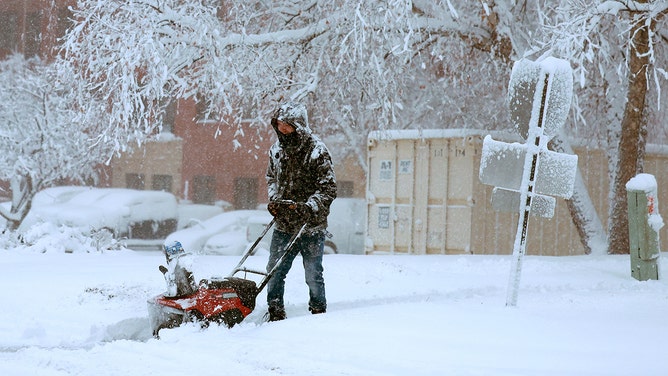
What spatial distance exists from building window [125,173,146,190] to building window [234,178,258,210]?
385 centimetres

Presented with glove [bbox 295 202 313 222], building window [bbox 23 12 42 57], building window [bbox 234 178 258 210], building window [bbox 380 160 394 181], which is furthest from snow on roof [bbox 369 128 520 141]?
building window [bbox 23 12 42 57]

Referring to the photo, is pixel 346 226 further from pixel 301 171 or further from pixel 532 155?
pixel 532 155

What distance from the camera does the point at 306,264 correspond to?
7.21m

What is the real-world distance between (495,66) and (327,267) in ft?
18.6

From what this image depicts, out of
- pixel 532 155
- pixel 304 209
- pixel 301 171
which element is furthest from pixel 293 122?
pixel 532 155

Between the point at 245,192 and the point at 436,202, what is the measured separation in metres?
16.5

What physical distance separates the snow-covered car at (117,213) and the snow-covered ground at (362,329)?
25.8 ft

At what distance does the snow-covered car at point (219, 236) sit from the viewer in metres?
17.8

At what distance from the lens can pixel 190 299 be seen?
6.49 metres

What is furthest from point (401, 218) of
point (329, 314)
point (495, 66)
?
point (329, 314)

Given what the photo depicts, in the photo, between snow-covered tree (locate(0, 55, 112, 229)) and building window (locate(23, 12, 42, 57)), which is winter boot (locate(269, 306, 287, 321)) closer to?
snow-covered tree (locate(0, 55, 112, 229))

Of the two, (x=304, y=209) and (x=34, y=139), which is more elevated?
(x=34, y=139)

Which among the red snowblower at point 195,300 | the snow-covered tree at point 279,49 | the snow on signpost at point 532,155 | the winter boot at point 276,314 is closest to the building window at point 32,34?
the snow-covered tree at point 279,49

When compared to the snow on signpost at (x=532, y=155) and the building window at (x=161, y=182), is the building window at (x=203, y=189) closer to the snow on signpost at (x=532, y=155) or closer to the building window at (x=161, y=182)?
the building window at (x=161, y=182)
